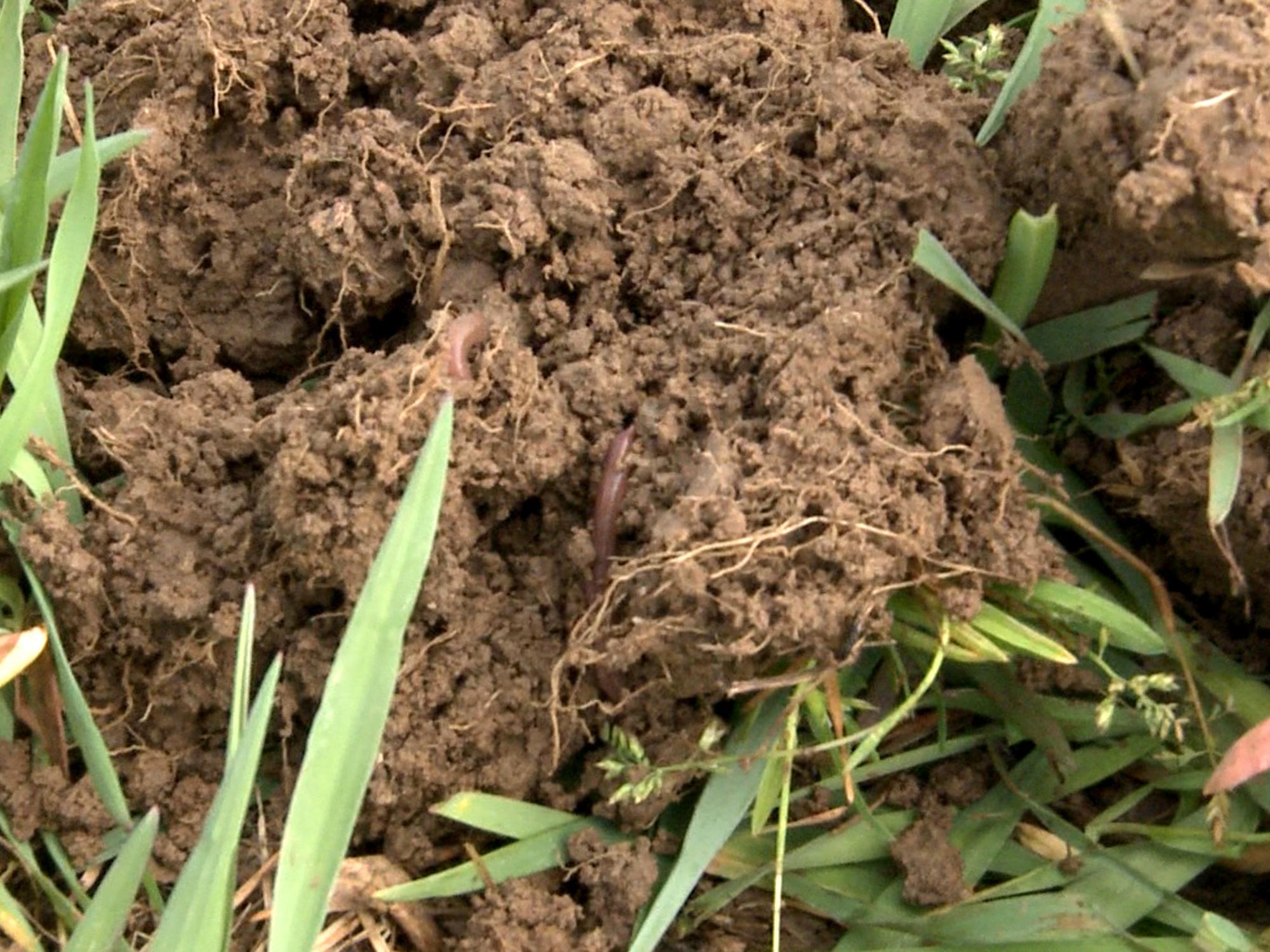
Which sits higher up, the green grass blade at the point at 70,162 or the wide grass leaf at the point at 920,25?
the wide grass leaf at the point at 920,25

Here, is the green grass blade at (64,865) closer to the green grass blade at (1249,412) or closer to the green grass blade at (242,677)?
the green grass blade at (242,677)

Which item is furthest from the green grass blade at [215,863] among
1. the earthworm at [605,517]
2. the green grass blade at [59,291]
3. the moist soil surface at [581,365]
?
the green grass blade at [59,291]

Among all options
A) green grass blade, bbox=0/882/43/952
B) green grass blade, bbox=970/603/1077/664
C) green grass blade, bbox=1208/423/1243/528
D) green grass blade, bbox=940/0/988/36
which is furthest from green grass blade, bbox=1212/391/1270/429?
green grass blade, bbox=0/882/43/952

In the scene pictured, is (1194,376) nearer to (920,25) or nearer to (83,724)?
(920,25)

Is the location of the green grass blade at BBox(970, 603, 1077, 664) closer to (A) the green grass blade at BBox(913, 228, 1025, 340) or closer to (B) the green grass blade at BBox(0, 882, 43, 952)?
(A) the green grass blade at BBox(913, 228, 1025, 340)

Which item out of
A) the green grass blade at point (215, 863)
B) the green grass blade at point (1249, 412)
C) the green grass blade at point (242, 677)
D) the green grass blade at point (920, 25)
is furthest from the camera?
the green grass blade at point (920, 25)

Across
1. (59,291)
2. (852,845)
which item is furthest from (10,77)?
(852,845)
